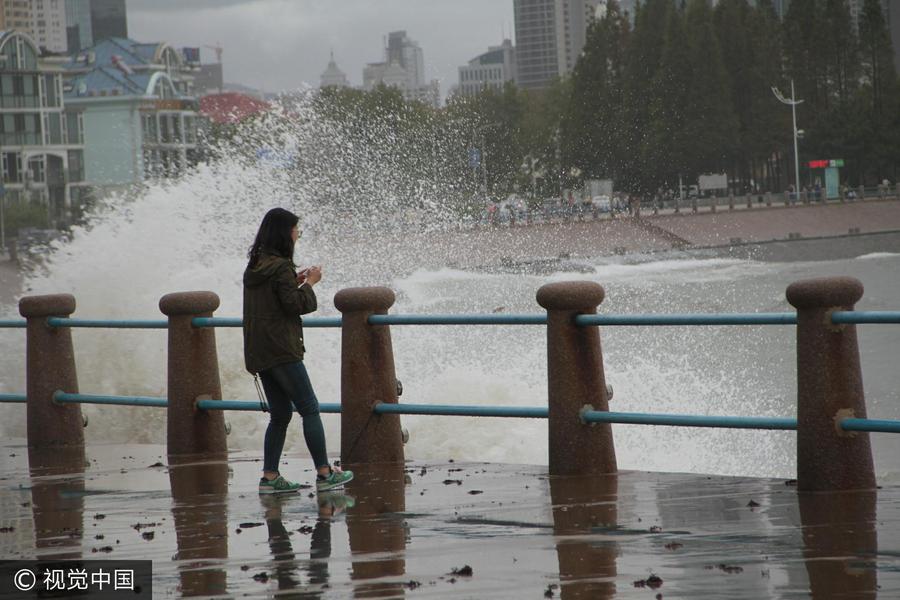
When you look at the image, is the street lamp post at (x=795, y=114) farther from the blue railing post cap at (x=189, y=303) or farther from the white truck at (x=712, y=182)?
the blue railing post cap at (x=189, y=303)

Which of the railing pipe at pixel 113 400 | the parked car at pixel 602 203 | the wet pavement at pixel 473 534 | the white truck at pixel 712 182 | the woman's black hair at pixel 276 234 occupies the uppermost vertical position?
the white truck at pixel 712 182

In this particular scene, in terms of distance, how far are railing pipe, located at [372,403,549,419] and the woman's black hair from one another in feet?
5.09

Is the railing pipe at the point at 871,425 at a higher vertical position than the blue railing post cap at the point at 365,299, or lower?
lower

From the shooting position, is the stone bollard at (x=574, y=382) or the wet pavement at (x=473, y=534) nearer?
the wet pavement at (x=473, y=534)

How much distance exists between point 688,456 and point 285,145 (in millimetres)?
36741

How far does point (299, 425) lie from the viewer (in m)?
17.5

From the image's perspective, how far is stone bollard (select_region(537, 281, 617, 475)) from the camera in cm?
860

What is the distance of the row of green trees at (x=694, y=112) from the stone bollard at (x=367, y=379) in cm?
10696

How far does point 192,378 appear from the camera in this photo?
10.6m

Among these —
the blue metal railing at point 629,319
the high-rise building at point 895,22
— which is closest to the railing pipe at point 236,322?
the blue metal railing at point 629,319

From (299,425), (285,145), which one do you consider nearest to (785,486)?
(299,425)

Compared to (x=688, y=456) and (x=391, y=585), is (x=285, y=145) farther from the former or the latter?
(x=391, y=585)

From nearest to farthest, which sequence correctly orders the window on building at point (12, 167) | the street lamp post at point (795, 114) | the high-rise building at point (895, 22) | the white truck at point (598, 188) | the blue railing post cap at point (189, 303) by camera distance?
the blue railing post cap at point (189, 303)
the window on building at point (12, 167)
the white truck at point (598, 188)
the street lamp post at point (795, 114)
the high-rise building at point (895, 22)

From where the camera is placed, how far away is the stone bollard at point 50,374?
11.7 metres
